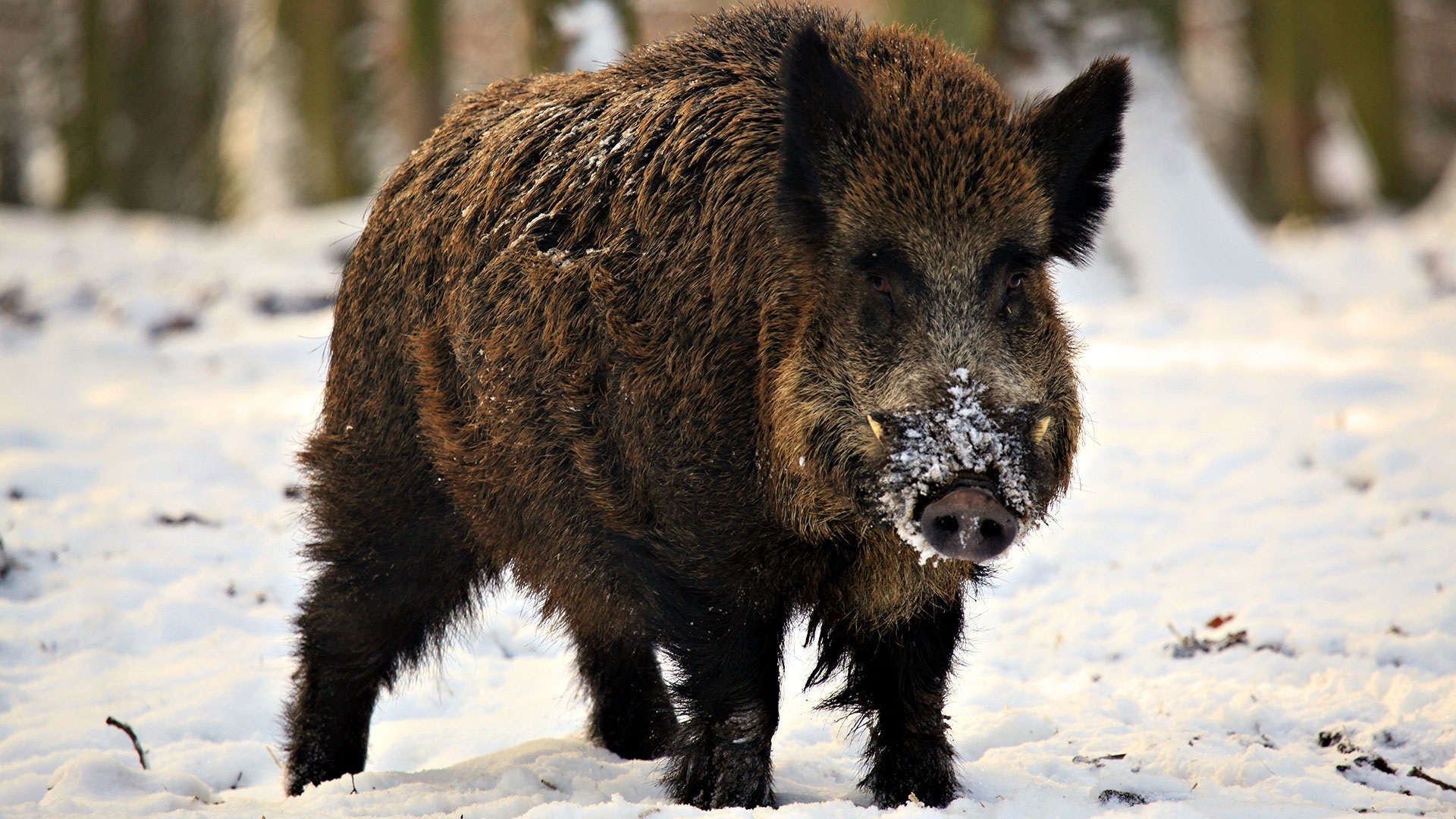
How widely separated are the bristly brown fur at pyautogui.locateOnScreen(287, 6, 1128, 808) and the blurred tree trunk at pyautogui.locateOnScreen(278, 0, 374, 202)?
13015mm

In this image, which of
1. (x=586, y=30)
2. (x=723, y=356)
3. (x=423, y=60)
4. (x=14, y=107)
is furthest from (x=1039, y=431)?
(x=14, y=107)

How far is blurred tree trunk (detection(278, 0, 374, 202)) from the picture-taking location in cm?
1630

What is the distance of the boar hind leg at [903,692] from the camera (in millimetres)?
3523

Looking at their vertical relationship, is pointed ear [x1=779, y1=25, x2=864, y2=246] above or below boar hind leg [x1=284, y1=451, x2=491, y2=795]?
above

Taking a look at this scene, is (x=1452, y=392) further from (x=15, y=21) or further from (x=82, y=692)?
(x=15, y=21)

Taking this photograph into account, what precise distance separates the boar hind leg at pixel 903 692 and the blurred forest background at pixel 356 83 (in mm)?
7338

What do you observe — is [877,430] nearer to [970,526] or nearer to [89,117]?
[970,526]

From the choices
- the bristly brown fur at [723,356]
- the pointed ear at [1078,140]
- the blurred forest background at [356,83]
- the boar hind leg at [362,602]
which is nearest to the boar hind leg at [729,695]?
the bristly brown fur at [723,356]

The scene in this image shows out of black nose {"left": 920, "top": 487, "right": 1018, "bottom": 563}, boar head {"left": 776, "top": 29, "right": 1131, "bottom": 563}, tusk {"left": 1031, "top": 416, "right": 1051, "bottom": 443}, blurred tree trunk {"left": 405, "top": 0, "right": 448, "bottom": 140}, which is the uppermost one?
blurred tree trunk {"left": 405, "top": 0, "right": 448, "bottom": 140}

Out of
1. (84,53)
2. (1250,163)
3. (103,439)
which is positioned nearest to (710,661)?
(103,439)

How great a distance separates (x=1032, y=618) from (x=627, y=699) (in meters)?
1.72

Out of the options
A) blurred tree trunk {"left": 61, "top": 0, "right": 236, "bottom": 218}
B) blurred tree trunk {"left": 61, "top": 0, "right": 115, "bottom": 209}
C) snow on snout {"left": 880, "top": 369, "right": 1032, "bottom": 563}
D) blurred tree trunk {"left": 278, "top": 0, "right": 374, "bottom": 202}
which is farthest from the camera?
blurred tree trunk {"left": 61, "top": 0, "right": 236, "bottom": 218}

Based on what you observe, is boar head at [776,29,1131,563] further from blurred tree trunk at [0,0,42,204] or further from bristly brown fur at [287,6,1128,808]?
blurred tree trunk at [0,0,42,204]

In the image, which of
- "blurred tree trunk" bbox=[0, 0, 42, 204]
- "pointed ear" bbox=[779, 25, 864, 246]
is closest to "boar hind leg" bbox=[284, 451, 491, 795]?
"pointed ear" bbox=[779, 25, 864, 246]
